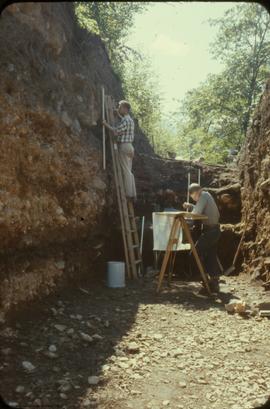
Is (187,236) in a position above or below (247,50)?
below

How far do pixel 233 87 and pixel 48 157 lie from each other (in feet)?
62.4

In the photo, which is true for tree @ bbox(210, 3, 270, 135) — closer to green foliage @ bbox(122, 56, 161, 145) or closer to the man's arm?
green foliage @ bbox(122, 56, 161, 145)

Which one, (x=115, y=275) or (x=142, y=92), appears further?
(x=142, y=92)

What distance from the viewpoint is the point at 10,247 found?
4.80 meters

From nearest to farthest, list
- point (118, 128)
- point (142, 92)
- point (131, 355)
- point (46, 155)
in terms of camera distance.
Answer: point (131, 355), point (46, 155), point (118, 128), point (142, 92)

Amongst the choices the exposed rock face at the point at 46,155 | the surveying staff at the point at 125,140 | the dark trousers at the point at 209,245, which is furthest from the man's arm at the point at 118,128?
the dark trousers at the point at 209,245

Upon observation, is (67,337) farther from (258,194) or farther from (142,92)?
(142,92)

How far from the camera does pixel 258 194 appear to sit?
8422 millimetres

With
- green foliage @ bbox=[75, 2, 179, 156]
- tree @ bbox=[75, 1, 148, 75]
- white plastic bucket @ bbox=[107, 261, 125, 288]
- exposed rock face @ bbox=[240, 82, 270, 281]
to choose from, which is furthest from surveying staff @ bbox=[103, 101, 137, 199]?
tree @ bbox=[75, 1, 148, 75]

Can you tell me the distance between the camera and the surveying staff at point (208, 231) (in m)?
7.27

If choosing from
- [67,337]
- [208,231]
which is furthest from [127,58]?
[67,337]

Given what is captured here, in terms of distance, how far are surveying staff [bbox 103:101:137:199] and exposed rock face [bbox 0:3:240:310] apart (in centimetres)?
37

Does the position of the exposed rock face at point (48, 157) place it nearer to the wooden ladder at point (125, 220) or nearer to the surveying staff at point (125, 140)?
the wooden ladder at point (125, 220)

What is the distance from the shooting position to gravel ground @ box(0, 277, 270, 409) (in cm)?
339
